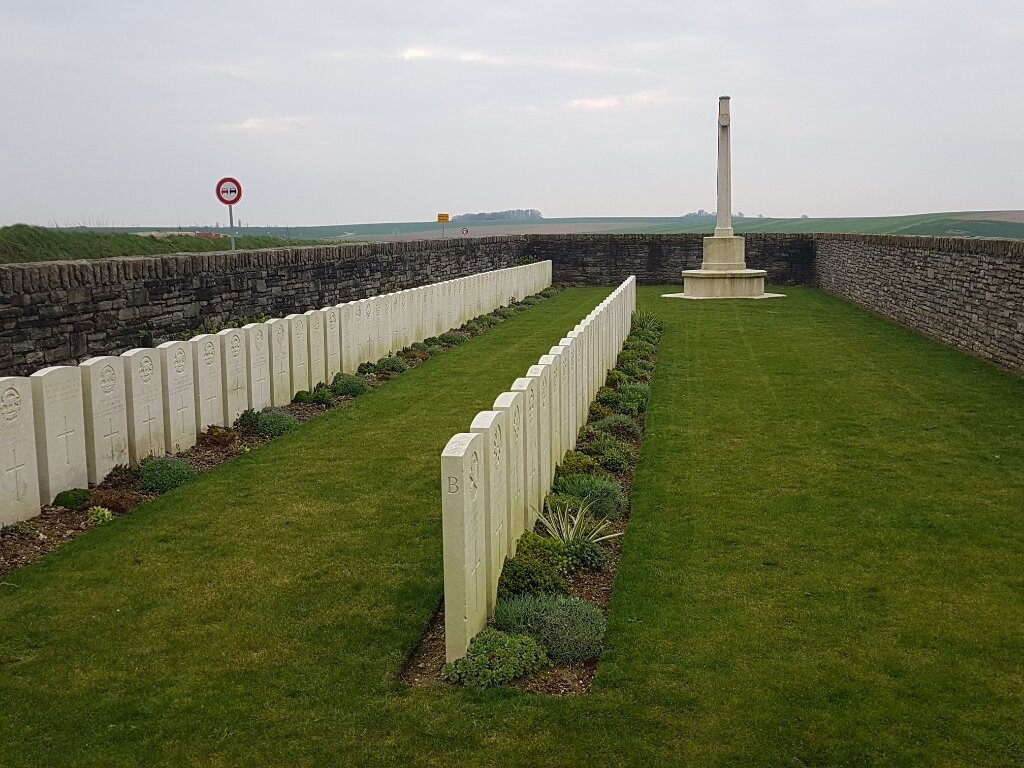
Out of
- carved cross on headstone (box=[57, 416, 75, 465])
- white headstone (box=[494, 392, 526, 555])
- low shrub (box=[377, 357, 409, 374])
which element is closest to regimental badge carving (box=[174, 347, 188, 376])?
carved cross on headstone (box=[57, 416, 75, 465])

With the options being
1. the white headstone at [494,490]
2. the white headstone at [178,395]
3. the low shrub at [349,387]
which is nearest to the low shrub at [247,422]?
the white headstone at [178,395]

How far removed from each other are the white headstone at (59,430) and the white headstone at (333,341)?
4.50 m

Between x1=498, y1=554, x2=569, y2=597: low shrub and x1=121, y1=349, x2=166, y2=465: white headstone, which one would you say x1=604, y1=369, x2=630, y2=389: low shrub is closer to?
x1=121, y1=349, x2=166, y2=465: white headstone

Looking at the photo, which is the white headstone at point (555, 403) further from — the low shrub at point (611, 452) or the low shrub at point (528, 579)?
the low shrub at point (528, 579)

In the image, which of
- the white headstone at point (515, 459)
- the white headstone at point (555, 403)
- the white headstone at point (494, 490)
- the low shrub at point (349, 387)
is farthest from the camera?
the low shrub at point (349, 387)

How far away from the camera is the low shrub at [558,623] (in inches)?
177

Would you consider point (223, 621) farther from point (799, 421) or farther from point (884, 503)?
point (799, 421)

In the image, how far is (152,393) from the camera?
775 cm

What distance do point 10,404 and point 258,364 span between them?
3524mm

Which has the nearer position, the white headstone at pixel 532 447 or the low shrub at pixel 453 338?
the white headstone at pixel 532 447

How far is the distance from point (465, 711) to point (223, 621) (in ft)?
4.83

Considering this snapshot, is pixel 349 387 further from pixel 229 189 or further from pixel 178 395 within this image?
pixel 229 189

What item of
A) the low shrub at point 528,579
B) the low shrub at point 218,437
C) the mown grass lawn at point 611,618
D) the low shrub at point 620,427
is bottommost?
the mown grass lawn at point 611,618

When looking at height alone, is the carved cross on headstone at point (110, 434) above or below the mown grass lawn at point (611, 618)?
above
